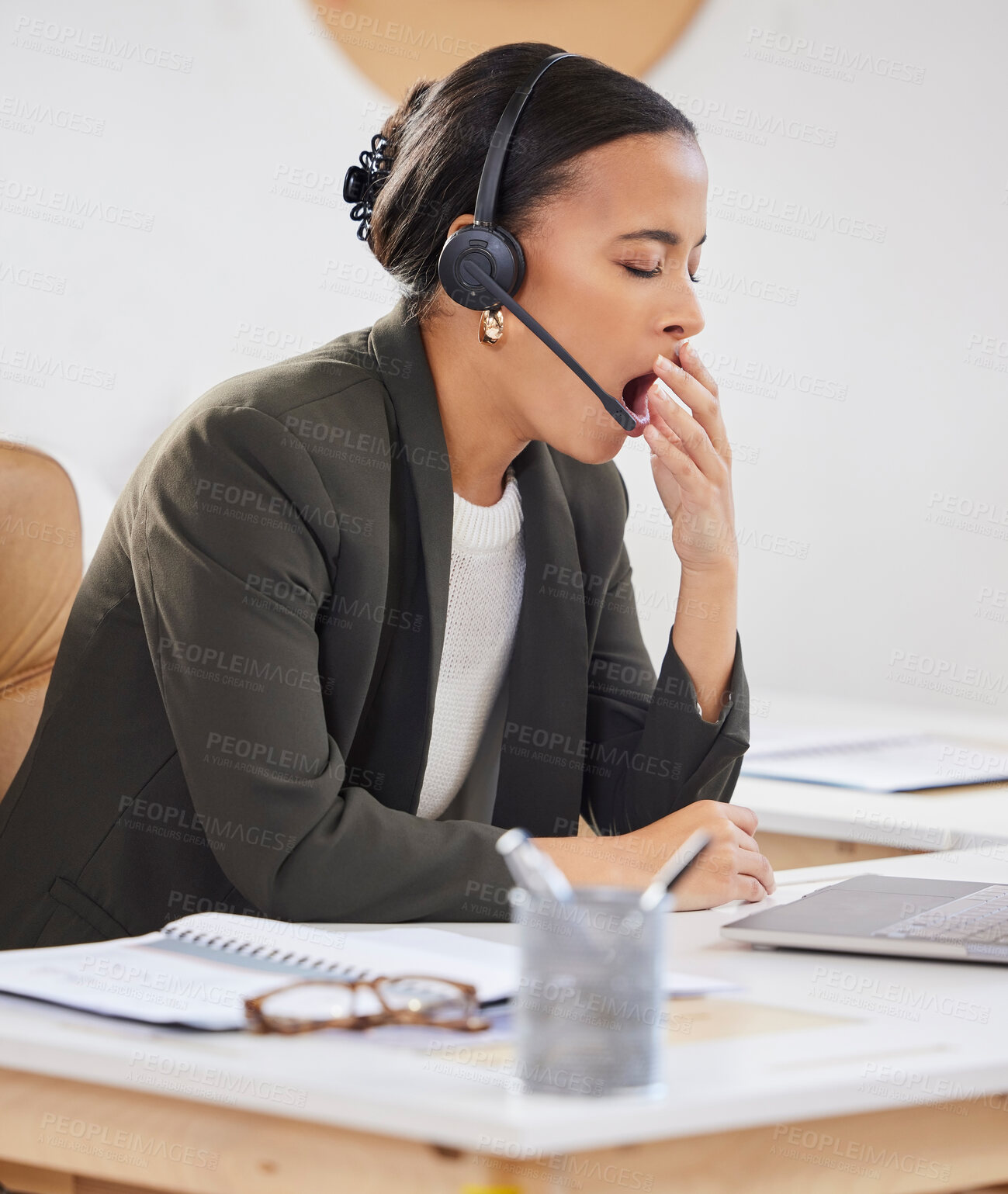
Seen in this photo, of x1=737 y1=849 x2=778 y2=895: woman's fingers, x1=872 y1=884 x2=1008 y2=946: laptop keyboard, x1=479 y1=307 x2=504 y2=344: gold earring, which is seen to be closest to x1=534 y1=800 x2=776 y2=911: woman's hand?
x1=737 y1=849 x2=778 y2=895: woman's fingers

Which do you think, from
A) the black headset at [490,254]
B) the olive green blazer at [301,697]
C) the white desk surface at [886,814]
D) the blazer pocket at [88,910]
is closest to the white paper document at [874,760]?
the white desk surface at [886,814]

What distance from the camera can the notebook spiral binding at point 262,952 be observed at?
2.26 feet

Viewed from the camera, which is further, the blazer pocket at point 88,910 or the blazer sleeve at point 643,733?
the blazer sleeve at point 643,733

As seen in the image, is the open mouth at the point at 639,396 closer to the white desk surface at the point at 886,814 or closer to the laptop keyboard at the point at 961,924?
the white desk surface at the point at 886,814

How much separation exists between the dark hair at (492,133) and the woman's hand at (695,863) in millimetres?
558

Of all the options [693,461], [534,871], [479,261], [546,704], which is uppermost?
[479,261]

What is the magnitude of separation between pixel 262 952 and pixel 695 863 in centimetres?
42

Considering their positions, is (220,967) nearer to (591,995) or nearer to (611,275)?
(591,995)

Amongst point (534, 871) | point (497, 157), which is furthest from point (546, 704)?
point (534, 871)

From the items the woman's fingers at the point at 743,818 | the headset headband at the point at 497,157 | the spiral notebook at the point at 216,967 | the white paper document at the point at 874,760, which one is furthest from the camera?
the white paper document at the point at 874,760

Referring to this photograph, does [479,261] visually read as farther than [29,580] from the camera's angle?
No

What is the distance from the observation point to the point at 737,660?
134 centimetres

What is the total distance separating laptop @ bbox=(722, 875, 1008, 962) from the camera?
0.83 m

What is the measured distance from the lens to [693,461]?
1.29 m
